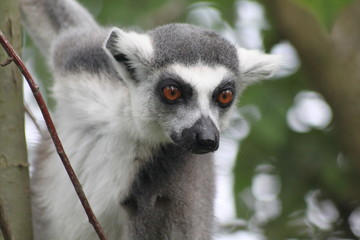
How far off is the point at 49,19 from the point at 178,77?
173cm

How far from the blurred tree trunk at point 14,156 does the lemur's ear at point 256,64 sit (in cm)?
141

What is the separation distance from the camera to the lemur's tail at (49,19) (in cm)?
493

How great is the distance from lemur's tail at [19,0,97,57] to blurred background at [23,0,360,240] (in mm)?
327

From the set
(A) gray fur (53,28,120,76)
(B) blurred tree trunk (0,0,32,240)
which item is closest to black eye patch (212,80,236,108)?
(A) gray fur (53,28,120,76)

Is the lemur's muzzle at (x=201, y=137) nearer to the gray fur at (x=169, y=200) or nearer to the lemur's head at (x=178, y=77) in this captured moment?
the lemur's head at (x=178, y=77)

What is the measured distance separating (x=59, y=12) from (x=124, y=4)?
2.28ft

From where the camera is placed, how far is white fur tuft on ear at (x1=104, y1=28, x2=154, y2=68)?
3.76m

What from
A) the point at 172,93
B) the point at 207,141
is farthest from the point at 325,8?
the point at 172,93

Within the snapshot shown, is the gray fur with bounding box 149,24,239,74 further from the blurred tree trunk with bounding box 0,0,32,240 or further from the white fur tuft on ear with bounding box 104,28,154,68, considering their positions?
the blurred tree trunk with bounding box 0,0,32,240

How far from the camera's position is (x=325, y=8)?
2.83 meters

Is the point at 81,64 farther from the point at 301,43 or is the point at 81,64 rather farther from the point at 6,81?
the point at 301,43

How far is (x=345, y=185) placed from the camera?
564 centimetres

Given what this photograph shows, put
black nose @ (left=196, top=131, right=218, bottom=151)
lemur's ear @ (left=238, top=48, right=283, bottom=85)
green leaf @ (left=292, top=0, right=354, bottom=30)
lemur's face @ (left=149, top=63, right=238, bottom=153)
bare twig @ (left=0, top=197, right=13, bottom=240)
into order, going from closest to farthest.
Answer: bare twig @ (left=0, top=197, right=13, bottom=240) < green leaf @ (left=292, top=0, right=354, bottom=30) < black nose @ (left=196, top=131, right=218, bottom=151) < lemur's face @ (left=149, top=63, right=238, bottom=153) < lemur's ear @ (left=238, top=48, right=283, bottom=85)

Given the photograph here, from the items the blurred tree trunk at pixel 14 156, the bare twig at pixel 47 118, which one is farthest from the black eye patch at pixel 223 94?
the bare twig at pixel 47 118
